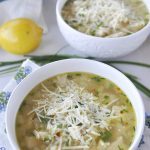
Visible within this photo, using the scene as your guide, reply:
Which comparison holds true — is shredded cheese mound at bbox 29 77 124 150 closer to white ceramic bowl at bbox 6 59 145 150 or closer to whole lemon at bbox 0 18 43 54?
white ceramic bowl at bbox 6 59 145 150

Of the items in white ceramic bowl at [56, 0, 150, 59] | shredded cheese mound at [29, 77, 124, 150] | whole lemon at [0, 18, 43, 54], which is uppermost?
whole lemon at [0, 18, 43, 54]

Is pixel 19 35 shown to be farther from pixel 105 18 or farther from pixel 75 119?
pixel 75 119

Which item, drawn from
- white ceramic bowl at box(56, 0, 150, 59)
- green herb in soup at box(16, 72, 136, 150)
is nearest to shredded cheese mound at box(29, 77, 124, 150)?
green herb in soup at box(16, 72, 136, 150)

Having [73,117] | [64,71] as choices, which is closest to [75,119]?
[73,117]

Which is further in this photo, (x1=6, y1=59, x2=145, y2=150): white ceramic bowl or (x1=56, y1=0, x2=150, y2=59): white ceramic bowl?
(x1=56, y1=0, x2=150, y2=59): white ceramic bowl

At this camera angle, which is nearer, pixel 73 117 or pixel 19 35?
pixel 73 117
